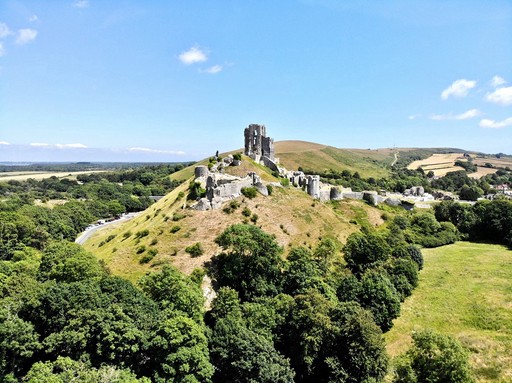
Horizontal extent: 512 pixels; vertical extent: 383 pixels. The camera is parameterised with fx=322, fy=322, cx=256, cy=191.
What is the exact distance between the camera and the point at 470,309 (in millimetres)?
44688

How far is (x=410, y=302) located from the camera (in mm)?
48750

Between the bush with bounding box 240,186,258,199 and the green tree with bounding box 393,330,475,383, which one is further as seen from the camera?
the bush with bounding box 240,186,258,199

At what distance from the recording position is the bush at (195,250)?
4788 centimetres

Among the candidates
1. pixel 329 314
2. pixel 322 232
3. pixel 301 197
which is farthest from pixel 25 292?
pixel 301 197

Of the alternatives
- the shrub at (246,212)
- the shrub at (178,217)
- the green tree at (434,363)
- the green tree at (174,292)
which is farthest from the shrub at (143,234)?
the green tree at (434,363)

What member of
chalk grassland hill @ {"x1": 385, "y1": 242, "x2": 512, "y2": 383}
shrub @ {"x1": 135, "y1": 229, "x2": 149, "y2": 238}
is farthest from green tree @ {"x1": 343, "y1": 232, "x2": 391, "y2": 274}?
shrub @ {"x1": 135, "y1": 229, "x2": 149, "y2": 238}

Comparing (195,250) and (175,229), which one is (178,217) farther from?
(195,250)

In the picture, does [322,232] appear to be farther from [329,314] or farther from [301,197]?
[329,314]

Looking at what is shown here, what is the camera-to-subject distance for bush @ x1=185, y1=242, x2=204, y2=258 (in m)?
47.9

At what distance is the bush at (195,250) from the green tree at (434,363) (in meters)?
29.0

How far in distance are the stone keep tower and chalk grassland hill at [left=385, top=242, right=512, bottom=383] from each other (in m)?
51.6

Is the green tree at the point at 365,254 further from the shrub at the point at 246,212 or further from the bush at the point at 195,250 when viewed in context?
the bush at the point at 195,250

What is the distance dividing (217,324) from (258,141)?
233ft

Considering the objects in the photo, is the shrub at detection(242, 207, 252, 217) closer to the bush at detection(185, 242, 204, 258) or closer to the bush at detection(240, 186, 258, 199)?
the bush at detection(240, 186, 258, 199)
